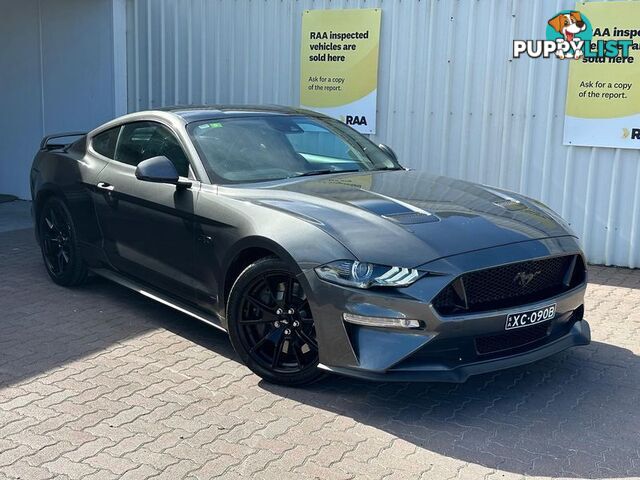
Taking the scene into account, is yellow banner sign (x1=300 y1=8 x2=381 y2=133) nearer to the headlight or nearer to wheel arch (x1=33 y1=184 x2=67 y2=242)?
wheel arch (x1=33 y1=184 x2=67 y2=242)

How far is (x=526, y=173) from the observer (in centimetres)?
805

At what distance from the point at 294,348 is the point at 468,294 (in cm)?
107

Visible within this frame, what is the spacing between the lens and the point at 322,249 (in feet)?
13.6

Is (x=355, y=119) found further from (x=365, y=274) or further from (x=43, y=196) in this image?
(x=365, y=274)

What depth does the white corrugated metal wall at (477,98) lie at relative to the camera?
7742 millimetres

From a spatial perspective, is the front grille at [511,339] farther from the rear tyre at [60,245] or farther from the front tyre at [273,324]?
the rear tyre at [60,245]

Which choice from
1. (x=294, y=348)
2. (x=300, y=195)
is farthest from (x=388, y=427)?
(x=300, y=195)

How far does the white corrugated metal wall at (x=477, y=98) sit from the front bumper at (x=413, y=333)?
3948 millimetres

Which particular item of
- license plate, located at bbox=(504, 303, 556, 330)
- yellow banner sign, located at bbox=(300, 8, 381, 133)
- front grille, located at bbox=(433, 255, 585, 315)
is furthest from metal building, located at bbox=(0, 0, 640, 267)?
license plate, located at bbox=(504, 303, 556, 330)

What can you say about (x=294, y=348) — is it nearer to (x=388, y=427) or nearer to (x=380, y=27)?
(x=388, y=427)

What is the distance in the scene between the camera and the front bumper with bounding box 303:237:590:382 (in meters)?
3.93

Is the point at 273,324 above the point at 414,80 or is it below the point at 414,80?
below

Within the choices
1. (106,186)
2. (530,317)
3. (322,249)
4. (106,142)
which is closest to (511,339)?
(530,317)

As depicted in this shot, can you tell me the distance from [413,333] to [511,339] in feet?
2.09
